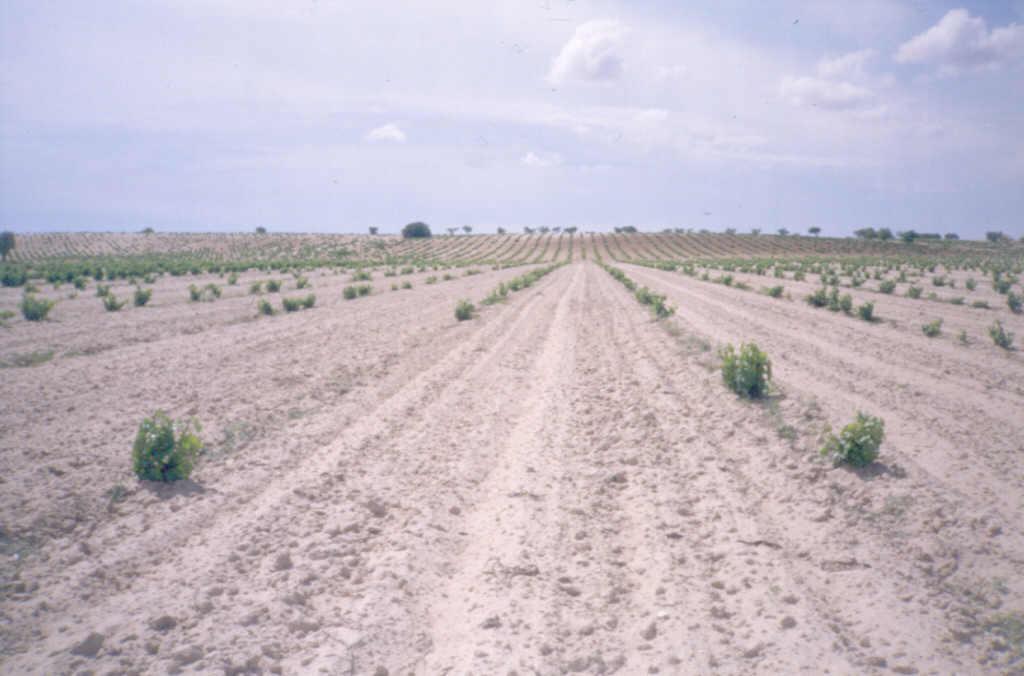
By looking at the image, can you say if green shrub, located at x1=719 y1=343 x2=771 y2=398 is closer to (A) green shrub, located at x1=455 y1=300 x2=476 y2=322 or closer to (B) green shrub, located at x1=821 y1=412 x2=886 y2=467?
(B) green shrub, located at x1=821 y1=412 x2=886 y2=467

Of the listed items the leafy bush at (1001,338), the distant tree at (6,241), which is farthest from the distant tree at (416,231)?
the leafy bush at (1001,338)

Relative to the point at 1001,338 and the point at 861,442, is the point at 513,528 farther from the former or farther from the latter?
the point at 1001,338

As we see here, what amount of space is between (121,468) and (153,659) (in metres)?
3.37

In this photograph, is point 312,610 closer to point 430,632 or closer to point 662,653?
point 430,632

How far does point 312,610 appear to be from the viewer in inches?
162

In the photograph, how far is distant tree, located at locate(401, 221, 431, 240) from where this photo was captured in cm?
13412

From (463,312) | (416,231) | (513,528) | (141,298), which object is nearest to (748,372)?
(513,528)

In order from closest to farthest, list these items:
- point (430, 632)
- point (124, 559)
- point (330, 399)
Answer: point (430, 632) < point (124, 559) < point (330, 399)

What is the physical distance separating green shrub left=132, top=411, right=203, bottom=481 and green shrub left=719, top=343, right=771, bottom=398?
7144mm

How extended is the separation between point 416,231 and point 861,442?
133m

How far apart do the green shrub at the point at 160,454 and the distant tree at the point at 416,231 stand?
131 meters

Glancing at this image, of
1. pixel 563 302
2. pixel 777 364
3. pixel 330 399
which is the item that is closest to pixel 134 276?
pixel 563 302

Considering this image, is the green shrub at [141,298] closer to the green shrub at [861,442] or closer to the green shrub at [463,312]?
the green shrub at [463,312]

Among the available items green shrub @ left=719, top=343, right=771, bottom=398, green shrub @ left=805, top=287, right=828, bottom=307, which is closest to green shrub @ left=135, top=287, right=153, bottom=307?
green shrub @ left=719, top=343, right=771, bottom=398
